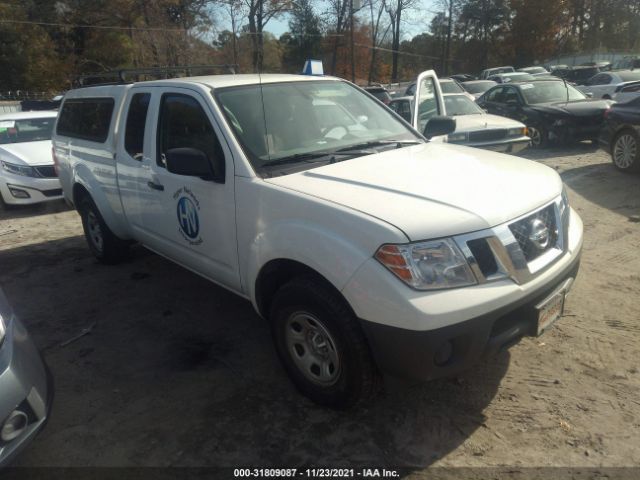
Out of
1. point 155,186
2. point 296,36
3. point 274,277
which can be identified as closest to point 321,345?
point 274,277

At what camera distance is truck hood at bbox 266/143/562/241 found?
7.88 feet

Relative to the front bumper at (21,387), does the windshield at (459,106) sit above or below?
above

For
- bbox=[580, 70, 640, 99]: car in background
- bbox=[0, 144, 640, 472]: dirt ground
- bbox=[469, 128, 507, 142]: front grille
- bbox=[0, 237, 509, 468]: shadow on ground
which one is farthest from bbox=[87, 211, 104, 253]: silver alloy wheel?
bbox=[580, 70, 640, 99]: car in background

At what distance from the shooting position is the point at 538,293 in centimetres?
255

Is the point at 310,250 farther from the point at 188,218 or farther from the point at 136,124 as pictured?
the point at 136,124

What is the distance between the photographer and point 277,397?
10.1ft

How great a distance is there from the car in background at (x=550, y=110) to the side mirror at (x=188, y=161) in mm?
9147

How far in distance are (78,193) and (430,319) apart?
15.4 feet

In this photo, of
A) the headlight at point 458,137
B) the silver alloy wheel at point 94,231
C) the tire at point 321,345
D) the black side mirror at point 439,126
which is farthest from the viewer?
the headlight at point 458,137

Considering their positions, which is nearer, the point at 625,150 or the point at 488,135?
the point at 625,150

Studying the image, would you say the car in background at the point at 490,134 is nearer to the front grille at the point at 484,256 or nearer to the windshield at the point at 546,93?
the windshield at the point at 546,93

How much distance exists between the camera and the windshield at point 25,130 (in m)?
8.94

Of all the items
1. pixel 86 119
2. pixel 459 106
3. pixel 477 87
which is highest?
pixel 477 87

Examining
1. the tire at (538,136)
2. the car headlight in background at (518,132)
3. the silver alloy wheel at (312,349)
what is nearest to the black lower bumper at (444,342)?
the silver alloy wheel at (312,349)
